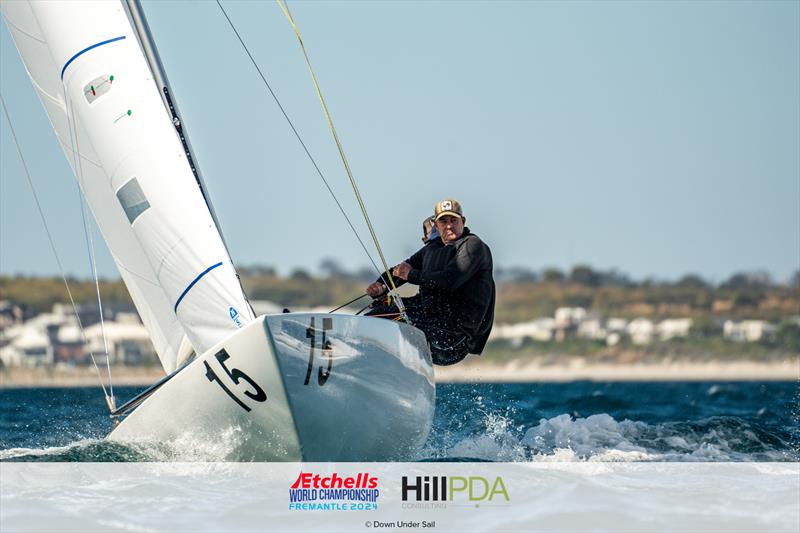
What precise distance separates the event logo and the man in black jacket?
1.50 meters

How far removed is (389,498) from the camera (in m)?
7.05

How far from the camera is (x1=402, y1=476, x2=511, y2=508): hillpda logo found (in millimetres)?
7008

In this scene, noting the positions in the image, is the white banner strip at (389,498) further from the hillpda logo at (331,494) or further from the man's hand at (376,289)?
the man's hand at (376,289)

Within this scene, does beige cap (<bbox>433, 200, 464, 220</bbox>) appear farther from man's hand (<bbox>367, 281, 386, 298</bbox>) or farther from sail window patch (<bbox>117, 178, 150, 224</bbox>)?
sail window patch (<bbox>117, 178, 150, 224</bbox>)

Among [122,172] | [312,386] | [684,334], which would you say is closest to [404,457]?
[312,386]

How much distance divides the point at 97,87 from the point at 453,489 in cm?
352

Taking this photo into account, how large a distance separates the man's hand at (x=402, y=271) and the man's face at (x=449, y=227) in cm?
33

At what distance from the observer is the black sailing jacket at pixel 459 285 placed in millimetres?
8453

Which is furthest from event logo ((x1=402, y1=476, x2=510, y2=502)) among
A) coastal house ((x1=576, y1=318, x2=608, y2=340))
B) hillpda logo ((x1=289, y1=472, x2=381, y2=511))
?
coastal house ((x1=576, y1=318, x2=608, y2=340))

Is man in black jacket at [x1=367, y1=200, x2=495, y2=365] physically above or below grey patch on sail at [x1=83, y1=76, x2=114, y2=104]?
below

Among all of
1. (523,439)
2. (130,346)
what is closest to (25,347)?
(130,346)

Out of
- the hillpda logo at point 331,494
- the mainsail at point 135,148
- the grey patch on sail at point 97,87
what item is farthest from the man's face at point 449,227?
the grey patch on sail at point 97,87

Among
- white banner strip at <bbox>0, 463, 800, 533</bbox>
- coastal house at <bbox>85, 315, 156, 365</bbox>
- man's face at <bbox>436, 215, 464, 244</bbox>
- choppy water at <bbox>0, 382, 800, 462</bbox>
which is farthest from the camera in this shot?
coastal house at <bbox>85, 315, 156, 365</bbox>

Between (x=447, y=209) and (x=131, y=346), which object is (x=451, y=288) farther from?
(x=131, y=346)
